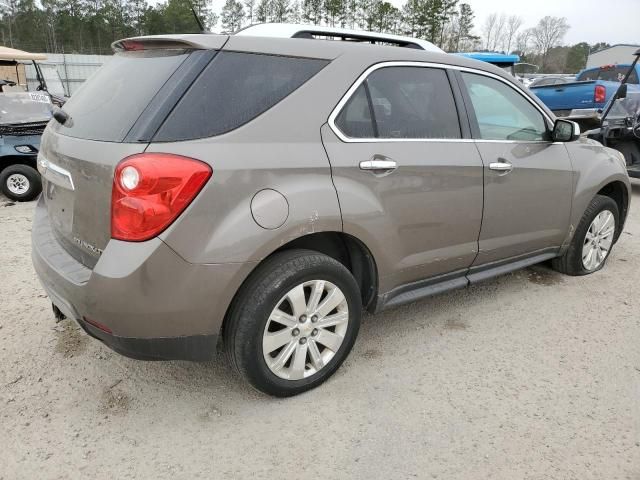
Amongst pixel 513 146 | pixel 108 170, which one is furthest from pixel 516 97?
pixel 108 170

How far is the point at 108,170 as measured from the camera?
83.2 inches

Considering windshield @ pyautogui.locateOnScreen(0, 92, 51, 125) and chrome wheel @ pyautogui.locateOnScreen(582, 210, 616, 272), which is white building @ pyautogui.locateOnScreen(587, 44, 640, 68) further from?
windshield @ pyautogui.locateOnScreen(0, 92, 51, 125)

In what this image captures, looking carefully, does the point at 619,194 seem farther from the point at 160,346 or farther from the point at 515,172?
the point at 160,346

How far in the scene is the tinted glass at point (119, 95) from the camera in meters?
2.25

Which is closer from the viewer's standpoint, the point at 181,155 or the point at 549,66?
the point at 181,155

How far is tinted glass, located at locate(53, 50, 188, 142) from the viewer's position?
2252 millimetres

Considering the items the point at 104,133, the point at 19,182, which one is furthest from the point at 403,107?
the point at 19,182

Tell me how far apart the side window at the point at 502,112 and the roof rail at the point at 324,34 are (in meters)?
0.39

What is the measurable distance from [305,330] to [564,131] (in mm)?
2387

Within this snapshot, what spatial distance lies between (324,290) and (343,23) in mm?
44385

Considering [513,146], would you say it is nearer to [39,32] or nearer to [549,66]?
[39,32]

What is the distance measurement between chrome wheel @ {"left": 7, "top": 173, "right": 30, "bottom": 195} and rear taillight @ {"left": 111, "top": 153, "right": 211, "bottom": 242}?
5863 mm

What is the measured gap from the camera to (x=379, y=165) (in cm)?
261

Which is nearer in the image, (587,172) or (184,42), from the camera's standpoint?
(184,42)
